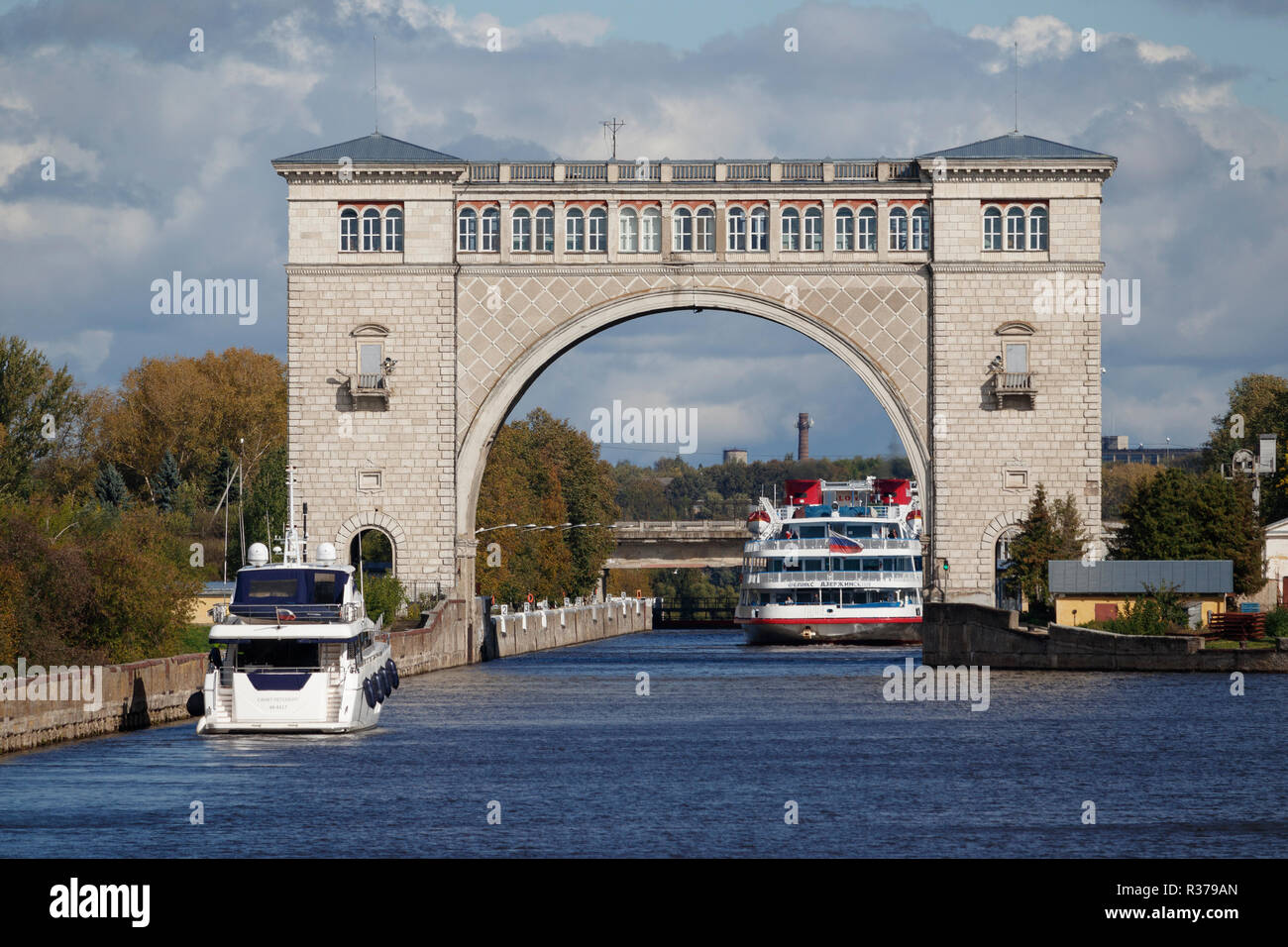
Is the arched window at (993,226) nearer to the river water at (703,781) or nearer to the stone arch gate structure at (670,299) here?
the stone arch gate structure at (670,299)

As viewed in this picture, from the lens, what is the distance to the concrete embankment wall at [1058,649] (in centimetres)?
5206

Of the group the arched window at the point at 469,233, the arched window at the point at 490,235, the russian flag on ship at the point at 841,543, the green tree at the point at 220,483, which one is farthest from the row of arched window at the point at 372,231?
the green tree at the point at 220,483

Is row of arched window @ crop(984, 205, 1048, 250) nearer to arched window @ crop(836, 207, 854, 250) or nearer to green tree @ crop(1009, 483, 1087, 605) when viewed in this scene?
arched window @ crop(836, 207, 854, 250)

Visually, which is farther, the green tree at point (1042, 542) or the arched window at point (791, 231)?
the arched window at point (791, 231)

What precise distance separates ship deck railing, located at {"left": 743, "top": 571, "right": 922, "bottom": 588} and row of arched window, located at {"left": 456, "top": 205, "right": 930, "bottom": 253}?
1772 cm

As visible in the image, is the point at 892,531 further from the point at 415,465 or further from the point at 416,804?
the point at 416,804

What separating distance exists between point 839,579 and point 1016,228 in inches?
766

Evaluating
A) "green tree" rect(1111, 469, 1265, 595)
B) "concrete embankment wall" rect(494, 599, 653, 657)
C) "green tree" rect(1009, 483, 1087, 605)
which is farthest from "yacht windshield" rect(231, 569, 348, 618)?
"concrete embankment wall" rect(494, 599, 653, 657)

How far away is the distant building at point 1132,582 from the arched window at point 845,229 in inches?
511

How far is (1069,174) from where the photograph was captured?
2506 inches

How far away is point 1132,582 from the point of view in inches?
2313

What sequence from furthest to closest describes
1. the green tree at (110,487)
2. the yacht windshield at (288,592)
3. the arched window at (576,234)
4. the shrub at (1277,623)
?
1. the green tree at (110,487)
2. the arched window at (576,234)
3. the shrub at (1277,623)
4. the yacht windshield at (288,592)

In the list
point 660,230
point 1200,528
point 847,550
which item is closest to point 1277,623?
point 1200,528

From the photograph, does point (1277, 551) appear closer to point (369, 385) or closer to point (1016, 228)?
point (1016, 228)
